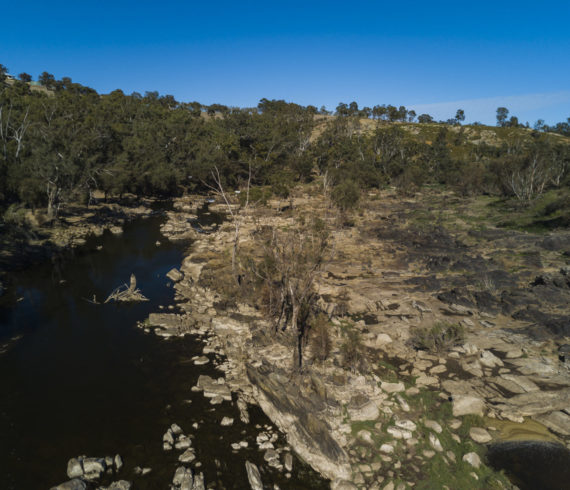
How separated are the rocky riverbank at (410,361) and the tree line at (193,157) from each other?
14.2m

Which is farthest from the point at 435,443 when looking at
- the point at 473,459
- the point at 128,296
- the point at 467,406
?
the point at 128,296

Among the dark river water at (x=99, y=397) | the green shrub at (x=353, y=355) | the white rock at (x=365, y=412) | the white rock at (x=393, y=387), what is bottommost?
the dark river water at (x=99, y=397)

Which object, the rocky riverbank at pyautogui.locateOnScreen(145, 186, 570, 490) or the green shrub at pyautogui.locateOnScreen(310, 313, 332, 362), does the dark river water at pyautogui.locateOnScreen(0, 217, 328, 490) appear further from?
the green shrub at pyautogui.locateOnScreen(310, 313, 332, 362)

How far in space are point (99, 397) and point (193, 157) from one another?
54.8 m

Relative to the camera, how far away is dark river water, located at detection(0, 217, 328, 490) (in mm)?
8859

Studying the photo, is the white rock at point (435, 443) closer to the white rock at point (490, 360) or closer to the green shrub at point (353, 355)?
the green shrub at point (353, 355)

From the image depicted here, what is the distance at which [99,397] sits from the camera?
1162 cm

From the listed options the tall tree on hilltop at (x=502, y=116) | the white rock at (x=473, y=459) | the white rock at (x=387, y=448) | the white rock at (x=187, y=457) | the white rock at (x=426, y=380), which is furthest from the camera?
the tall tree on hilltop at (x=502, y=116)

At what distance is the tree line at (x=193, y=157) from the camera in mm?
30422

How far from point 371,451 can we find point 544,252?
918 inches

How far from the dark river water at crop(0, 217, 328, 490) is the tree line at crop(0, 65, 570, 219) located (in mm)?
14764

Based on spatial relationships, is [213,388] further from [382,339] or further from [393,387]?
[382,339]

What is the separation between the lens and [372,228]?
116ft

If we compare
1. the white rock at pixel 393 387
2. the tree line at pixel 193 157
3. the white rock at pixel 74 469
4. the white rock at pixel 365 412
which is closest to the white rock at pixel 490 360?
the white rock at pixel 393 387
